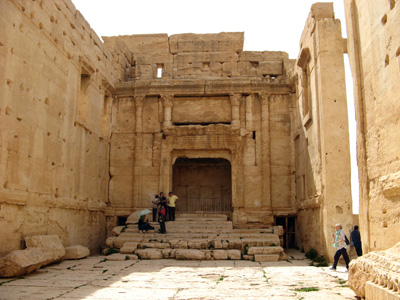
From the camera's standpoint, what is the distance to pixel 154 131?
16281mm

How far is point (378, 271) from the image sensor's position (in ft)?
16.9

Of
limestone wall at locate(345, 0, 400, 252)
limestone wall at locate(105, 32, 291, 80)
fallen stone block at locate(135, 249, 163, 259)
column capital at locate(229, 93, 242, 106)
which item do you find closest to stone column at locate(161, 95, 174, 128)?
limestone wall at locate(105, 32, 291, 80)

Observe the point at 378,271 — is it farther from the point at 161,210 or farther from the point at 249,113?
the point at 249,113

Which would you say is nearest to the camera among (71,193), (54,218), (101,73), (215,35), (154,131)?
(54,218)

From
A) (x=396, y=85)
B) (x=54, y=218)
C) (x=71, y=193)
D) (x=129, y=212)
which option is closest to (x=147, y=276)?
(x=54, y=218)

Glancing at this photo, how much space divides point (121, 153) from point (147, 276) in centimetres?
843

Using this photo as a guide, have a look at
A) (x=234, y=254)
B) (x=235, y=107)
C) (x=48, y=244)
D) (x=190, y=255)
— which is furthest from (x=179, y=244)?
(x=235, y=107)

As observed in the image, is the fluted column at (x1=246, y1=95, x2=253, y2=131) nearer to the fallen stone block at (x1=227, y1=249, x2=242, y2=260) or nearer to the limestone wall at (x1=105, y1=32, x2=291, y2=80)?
the limestone wall at (x1=105, y1=32, x2=291, y2=80)

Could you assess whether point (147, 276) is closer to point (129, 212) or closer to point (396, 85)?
point (396, 85)

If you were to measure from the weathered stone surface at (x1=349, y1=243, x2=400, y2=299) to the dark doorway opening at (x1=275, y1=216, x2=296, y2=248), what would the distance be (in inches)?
367

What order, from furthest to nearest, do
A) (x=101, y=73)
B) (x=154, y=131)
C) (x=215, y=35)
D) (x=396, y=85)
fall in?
(x=215, y=35), (x=154, y=131), (x=101, y=73), (x=396, y=85)

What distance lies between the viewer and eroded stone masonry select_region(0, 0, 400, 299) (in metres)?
7.04

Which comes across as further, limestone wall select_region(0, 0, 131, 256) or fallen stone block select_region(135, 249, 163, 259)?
fallen stone block select_region(135, 249, 163, 259)

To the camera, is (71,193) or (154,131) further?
(154,131)
